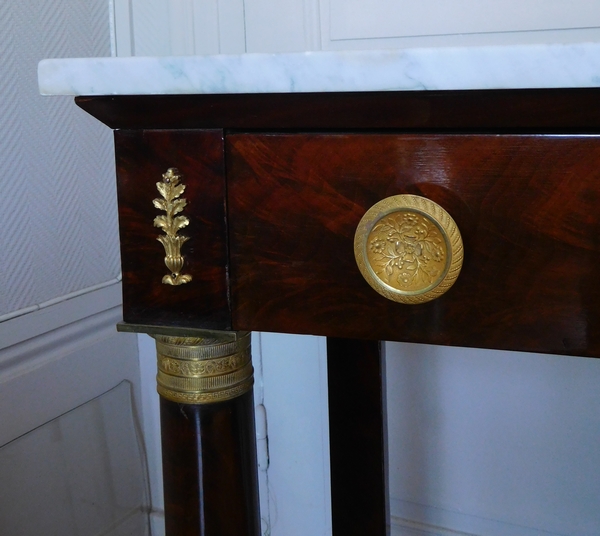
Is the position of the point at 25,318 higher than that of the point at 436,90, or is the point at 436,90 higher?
the point at 436,90

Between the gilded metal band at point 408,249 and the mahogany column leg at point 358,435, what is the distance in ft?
0.82

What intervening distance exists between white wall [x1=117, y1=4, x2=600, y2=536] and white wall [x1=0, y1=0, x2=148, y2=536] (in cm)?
14

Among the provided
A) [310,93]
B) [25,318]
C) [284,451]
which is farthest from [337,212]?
[284,451]

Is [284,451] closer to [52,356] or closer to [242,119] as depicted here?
[52,356]

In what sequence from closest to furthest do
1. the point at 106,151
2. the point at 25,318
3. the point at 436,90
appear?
the point at 436,90 < the point at 25,318 < the point at 106,151

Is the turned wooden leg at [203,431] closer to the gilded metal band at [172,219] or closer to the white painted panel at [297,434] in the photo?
the gilded metal band at [172,219]

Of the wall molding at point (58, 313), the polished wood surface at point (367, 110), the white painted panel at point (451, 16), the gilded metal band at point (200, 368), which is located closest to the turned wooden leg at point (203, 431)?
the gilded metal band at point (200, 368)

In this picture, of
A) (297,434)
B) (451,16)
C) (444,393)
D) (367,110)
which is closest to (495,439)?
(444,393)

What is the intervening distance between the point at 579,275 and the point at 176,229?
0.66ft

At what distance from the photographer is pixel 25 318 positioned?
28.7 inches

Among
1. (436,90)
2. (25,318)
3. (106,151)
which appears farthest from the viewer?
(106,151)

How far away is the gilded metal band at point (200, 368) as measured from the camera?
1.30 ft

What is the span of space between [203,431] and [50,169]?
0.46m

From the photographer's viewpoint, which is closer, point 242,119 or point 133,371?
point 242,119
